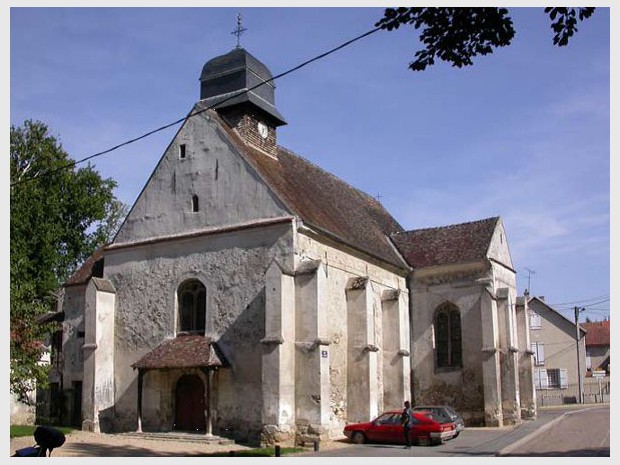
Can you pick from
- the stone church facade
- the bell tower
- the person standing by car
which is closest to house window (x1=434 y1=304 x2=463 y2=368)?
the stone church facade

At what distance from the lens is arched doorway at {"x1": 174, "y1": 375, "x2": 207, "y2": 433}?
2330 centimetres

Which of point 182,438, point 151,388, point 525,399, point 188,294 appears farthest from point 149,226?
point 525,399

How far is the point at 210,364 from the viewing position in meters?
22.2

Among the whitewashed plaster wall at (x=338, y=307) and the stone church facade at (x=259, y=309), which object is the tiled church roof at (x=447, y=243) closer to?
the stone church facade at (x=259, y=309)

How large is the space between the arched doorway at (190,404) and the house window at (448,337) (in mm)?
11460

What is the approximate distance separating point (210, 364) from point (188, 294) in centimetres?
349

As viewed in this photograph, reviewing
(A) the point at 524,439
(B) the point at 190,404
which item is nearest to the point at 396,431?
(A) the point at 524,439

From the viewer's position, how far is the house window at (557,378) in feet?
169

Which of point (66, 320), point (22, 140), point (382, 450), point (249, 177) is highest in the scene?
point (22, 140)

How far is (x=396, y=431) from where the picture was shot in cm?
2211

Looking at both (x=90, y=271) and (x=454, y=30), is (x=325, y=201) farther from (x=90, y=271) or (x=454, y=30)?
(x=454, y=30)

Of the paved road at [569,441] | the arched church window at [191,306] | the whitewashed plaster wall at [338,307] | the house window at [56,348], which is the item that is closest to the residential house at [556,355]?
the paved road at [569,441]

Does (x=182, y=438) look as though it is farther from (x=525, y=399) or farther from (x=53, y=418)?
(x=525, y=399)

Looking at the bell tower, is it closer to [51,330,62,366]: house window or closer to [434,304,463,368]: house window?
[434,304,463,368]: house window
